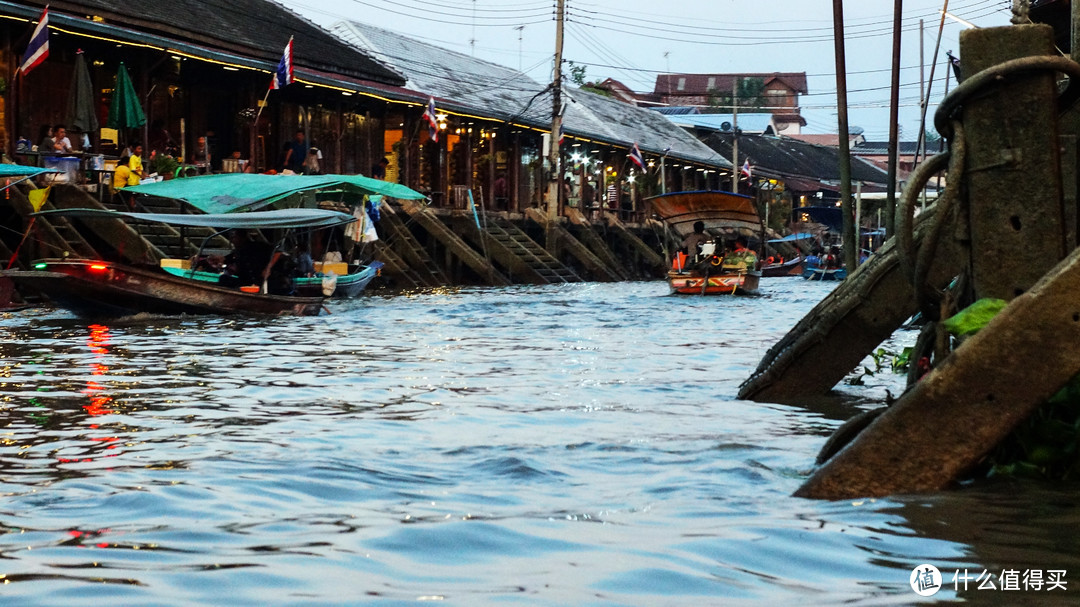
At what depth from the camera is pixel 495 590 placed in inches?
132

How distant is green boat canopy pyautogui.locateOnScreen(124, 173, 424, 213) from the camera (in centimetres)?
1761

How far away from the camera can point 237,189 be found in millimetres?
18172

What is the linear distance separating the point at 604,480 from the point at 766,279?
120 feet

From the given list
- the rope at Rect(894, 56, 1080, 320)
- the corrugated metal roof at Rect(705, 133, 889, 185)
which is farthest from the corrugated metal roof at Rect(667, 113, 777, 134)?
the rope at Rect(894, 56, 1080, 320)

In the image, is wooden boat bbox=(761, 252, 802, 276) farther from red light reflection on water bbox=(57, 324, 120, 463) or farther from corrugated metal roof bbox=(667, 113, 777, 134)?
red light reflection on water bbox=(57, 324, 120, 463)

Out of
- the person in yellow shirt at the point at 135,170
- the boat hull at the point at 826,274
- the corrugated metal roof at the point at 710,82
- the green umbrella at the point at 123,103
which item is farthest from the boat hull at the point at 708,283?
the corrugated metal roof at the point at 710,82

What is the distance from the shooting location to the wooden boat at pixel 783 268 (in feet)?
139

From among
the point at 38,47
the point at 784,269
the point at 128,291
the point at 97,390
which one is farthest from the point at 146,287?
the point at 784,269

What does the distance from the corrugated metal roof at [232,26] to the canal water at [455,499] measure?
38.3ft

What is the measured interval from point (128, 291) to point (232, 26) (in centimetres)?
1070

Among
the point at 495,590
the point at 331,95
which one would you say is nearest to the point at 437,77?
the point at 331,95

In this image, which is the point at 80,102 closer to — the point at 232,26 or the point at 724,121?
the point at 232,26

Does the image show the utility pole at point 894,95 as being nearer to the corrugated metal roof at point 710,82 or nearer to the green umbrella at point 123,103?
the green umbrella at point 123,103

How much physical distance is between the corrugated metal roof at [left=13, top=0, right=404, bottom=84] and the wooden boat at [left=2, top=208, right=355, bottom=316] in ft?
18.0
